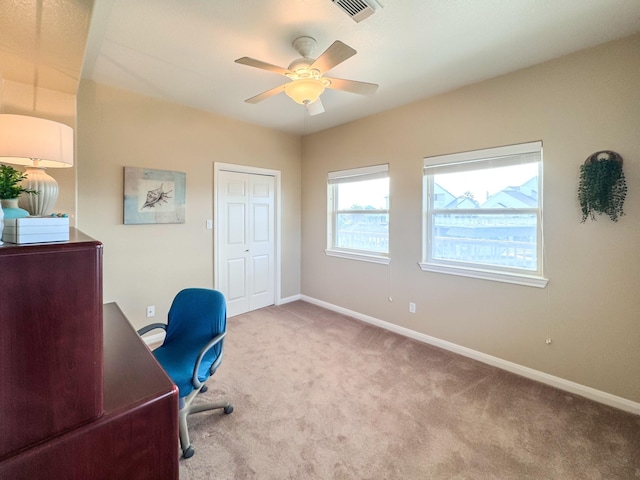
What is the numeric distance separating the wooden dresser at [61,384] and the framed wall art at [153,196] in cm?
267

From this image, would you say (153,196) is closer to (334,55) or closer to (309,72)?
(309,72)

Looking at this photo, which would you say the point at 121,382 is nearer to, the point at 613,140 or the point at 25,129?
the point at 25,129

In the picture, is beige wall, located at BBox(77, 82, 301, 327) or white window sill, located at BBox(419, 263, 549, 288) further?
beige wall, located at BBox(77, 82, 301, 327)

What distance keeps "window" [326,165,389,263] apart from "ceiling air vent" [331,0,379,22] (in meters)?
2.02

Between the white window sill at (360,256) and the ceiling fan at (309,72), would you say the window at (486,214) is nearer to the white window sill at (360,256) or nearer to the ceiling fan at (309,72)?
the white window sill at (360,256)

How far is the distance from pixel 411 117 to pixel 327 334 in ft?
8.59

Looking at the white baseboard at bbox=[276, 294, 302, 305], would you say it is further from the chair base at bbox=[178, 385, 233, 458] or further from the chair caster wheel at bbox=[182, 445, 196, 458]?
the chair caster wheel at bbox=[182, 445, 196, 458]

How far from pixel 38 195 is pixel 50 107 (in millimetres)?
1493

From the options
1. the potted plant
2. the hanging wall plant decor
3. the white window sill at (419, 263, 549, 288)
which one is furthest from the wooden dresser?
the hanging wall plant decor

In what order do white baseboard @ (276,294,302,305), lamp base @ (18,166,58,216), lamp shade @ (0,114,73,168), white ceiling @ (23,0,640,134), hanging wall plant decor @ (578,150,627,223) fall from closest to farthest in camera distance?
1. lamp base @ (18,166,58,216)
2. lamp shade @ (0,114,73,168)
3. white ceiling @ (23,0,640,134)
4. hanging wall plant decor @ (578,150,627,223)
5. white baseboard @ (276,294,302,305)

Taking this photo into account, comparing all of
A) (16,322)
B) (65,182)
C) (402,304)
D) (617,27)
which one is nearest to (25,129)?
(65,182)

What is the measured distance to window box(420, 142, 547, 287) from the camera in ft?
8.39

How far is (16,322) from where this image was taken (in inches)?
25.5

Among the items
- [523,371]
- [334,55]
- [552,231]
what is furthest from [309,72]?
[523,371]
